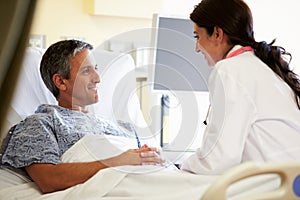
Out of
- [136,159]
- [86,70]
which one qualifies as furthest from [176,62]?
[136,159]

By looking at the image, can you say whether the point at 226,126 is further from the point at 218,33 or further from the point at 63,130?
the point at 63,130

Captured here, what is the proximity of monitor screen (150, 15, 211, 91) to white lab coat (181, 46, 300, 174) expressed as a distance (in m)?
0.67

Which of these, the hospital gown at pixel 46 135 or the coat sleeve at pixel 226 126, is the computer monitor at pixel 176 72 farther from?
the coat sleeve at pixel 226 126

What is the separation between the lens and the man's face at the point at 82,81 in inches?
66.6

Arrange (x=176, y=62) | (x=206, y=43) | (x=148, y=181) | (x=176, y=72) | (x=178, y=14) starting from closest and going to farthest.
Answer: (x=148, y=181) < (x=206, y=43) < (x=176, y=72) < (x=176, y=62) < (x=178, y=14)

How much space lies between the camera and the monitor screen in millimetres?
2012

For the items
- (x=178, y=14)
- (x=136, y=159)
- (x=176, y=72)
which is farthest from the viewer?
(x=178, y=14)

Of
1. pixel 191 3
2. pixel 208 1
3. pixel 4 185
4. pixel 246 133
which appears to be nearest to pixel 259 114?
pixel 246 133

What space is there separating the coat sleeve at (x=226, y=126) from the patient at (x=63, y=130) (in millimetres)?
224

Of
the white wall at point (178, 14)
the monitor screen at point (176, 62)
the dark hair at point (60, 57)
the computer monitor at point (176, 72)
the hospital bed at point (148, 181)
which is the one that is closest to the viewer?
the hospital bed at point (148, 181)

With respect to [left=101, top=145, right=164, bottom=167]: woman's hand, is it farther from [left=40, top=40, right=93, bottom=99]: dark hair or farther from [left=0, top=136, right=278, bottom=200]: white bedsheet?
[left=40, top=40, right=93, bottom=99]: dark hair

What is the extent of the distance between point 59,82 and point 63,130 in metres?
0.23

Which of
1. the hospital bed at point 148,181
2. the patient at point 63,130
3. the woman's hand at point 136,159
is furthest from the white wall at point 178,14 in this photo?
the woman's hand at point 136,159

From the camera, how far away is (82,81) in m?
1.71
